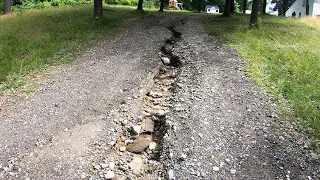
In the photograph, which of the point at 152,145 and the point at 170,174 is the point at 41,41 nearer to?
the point at 152,145

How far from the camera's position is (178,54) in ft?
37.2

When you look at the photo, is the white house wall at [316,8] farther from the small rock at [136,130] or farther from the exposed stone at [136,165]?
the exposed stone at [136,165]

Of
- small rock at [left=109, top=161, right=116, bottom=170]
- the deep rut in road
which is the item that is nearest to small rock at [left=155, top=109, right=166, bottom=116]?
the deep rut in road

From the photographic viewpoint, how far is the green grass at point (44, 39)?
10.8 m

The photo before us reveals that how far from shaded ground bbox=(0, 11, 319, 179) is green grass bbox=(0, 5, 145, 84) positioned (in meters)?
1.53

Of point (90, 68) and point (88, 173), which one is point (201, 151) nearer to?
point (88, 173)

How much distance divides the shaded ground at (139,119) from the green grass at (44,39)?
153 centimetres

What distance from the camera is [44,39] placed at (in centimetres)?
1327

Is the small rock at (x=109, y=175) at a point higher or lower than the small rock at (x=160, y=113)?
lower

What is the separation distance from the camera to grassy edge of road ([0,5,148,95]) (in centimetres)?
1006

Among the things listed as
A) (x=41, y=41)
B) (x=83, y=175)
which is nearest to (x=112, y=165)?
(x=83, y=175)

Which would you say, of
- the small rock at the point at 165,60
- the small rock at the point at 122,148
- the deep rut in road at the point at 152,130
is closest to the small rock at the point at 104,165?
the deep rut in road at the point at 152,130

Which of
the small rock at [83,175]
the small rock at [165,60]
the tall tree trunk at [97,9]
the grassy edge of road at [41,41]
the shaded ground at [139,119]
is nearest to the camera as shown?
the small rock at [83,175]

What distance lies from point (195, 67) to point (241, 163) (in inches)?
192
